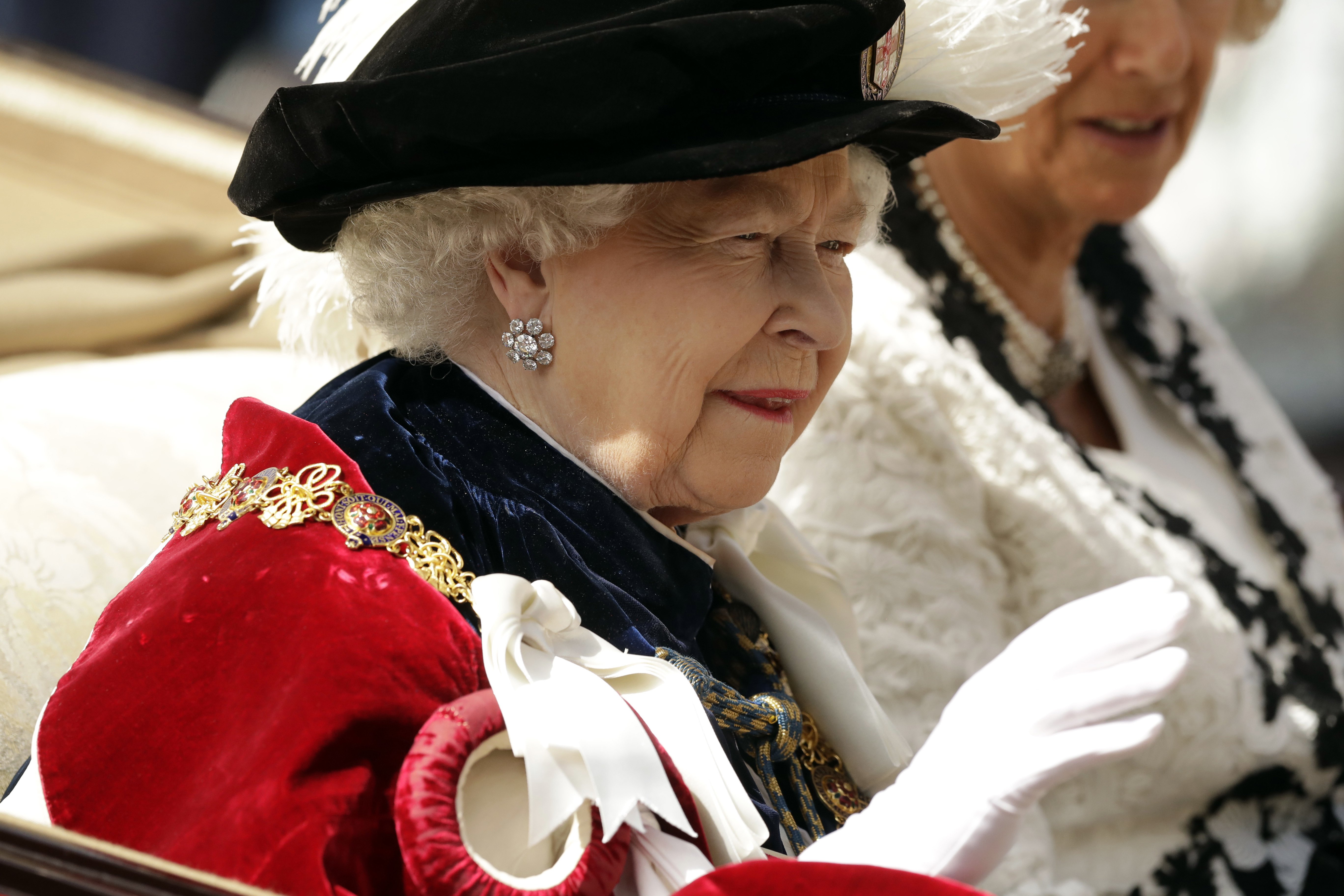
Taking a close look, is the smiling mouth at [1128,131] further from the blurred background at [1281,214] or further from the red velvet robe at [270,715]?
the blurred background at [1281,214]

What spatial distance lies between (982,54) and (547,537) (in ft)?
1.92

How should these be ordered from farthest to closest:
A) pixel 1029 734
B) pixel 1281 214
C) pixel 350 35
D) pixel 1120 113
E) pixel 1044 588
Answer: pixel 1281 214 → pixel 1120 113 → pixel 1044 588 → pixel 350 35 → pixel 1029 734

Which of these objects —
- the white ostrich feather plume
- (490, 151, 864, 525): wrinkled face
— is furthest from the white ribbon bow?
the white ostrich feather plume

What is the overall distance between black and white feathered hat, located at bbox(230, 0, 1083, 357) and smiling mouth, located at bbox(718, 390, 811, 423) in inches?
8.3

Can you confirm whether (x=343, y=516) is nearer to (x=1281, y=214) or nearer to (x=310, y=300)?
(x=310, y=300)

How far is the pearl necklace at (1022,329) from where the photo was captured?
177 cm

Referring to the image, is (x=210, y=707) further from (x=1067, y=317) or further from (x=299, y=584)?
(x=1067, y=317)

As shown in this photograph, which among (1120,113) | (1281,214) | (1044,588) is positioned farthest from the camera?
(1281,214)

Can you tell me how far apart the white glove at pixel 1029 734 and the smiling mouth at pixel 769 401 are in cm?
31

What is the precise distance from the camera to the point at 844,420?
151cm

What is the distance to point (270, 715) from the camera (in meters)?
0.74

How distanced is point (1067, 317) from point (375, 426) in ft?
4.55

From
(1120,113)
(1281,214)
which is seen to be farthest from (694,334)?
(1281,214)

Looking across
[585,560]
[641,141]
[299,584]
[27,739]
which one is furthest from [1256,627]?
[27,739]
